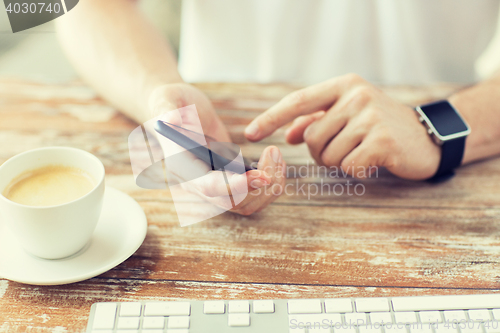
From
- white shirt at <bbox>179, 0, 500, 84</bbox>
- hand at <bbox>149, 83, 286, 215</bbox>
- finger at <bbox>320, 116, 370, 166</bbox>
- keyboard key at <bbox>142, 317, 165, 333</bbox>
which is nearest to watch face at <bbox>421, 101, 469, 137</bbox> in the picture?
finger at <bbox>320, 116, 370, 166</bbox>

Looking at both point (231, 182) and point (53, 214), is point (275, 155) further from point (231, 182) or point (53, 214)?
point (53, 214)

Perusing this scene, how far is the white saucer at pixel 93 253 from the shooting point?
385 mm

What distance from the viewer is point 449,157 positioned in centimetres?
60

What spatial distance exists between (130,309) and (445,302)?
0.30m

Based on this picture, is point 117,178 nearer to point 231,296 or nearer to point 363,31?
point 231,296

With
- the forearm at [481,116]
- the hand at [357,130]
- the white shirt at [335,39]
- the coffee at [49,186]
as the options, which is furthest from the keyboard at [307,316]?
the white shirt at [335,39]

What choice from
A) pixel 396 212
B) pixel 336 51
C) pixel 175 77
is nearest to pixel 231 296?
pixel 396 212

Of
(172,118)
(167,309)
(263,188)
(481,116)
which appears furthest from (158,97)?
(481,116)

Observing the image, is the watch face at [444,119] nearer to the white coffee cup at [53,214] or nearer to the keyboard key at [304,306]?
the keyboard key at [304,306]

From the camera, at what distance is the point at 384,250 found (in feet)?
1.55

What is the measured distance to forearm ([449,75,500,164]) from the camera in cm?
65

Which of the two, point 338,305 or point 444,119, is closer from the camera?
point 338,305

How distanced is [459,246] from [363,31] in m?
0.68

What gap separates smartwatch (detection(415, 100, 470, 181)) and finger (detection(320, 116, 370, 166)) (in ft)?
0.39
